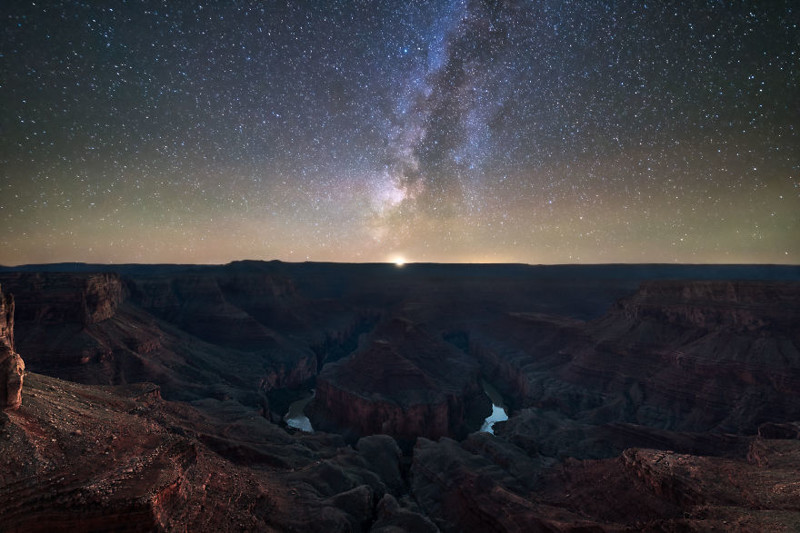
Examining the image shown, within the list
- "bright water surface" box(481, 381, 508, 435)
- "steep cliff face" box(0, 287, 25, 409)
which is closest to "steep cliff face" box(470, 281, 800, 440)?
"bright water surface" box(481, 381, 508, 435)

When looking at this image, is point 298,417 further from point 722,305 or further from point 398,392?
point 722,305

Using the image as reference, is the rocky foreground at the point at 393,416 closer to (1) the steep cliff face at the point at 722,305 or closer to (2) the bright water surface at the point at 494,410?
(1) the steep cliff face at the point at 722,305

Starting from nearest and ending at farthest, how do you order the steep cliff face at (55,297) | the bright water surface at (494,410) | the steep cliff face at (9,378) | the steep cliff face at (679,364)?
the steep cliff face at (9,378), the steep cliff face at (679,364), the steep cliff face at (55,297), the bright water surface at (494,410)

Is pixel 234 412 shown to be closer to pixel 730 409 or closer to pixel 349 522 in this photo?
pixel 349 522

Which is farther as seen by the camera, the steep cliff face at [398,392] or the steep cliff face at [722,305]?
the steep cliff face at [722,305]

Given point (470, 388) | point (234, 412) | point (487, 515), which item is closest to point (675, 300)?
point (470, 388)

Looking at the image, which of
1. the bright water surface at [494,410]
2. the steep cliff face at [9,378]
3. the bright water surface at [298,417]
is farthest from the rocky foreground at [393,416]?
the bright water surface at [298,417]

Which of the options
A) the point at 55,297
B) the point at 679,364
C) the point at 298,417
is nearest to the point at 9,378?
the point at 55,297

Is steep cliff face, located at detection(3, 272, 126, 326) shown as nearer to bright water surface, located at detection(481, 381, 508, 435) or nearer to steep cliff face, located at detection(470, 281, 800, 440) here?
steep cliff face, located at detection(470, 281, 800, 440)
